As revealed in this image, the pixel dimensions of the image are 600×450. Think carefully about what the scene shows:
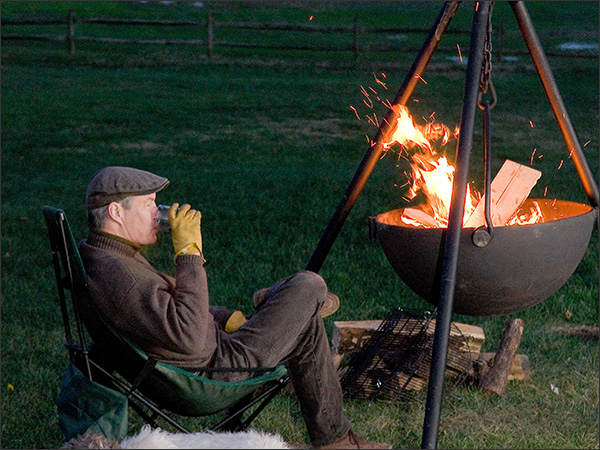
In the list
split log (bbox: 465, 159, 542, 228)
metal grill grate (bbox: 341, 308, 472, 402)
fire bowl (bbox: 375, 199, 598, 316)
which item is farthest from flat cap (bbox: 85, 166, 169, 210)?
metal grill grate (bbox: 341, 308, 472, 402)

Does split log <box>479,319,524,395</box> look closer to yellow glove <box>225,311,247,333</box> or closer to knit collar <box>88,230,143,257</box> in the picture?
yellow glove <box>225,311,247,333</box>

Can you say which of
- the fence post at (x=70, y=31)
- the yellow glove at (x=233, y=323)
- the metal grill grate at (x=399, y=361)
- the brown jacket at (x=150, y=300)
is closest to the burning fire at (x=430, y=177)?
the metal grill grate at (x=399, y=361)

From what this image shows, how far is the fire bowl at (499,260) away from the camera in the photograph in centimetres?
316

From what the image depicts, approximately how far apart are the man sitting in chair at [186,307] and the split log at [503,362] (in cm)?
96

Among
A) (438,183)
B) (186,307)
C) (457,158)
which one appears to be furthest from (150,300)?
(438,183)

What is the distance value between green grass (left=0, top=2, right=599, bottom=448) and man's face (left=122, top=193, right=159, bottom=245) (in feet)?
3.78

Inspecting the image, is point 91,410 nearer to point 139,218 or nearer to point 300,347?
point 139,218

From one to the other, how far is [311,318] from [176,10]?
34.0m

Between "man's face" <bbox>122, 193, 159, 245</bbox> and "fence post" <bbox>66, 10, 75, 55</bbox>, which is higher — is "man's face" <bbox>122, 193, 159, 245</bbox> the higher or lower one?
the higher one

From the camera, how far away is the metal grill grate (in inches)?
160

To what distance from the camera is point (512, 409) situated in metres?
3.96

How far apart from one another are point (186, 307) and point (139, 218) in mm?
390

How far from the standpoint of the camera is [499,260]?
3166mm

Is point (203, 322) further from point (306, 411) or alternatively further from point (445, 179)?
Result: point (445, 179)
